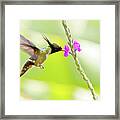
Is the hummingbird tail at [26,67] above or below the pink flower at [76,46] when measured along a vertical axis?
below

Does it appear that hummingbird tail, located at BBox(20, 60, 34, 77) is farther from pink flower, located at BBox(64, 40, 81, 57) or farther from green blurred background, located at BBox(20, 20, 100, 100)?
pink flower, located at BBox(64, 40, 81, 57)

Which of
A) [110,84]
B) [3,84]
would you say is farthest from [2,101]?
[110,84]

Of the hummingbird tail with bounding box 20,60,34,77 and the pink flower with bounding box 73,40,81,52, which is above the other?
the pink flower with bounding box 73,40,81,52

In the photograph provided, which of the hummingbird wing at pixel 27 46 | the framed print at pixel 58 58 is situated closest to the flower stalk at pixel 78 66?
the framed print at pixel 58 58

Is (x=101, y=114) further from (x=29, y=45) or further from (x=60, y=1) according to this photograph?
(x=60, y=1)

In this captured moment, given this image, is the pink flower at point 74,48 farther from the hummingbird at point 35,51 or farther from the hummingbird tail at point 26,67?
the hummingbird tail at point 26,67

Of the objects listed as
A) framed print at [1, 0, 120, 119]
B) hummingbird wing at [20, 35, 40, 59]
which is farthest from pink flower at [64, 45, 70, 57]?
hummingbird wing at [20, 35, 40, 59]

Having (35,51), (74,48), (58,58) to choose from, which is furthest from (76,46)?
(35,51)
